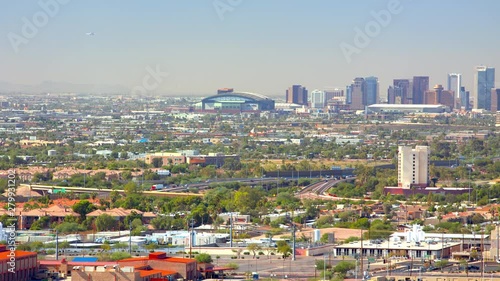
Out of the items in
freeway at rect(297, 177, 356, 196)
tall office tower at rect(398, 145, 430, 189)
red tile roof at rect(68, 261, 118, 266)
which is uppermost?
tall office tower at rect(398, 145, 430, 189)

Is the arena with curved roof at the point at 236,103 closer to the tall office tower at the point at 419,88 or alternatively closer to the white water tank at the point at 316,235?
the tall office tower at the point at 419,88

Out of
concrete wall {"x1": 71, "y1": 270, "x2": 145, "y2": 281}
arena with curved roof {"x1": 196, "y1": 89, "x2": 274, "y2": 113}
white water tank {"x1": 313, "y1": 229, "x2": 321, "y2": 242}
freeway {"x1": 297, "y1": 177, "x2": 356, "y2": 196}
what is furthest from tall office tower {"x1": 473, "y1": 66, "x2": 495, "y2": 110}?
concrete wall {"x1": 71, "y1": 270, "x2": 145, "y2": 281}

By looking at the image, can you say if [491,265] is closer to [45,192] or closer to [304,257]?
[304,257]

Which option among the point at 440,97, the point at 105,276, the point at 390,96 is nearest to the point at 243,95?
the point at 390,96

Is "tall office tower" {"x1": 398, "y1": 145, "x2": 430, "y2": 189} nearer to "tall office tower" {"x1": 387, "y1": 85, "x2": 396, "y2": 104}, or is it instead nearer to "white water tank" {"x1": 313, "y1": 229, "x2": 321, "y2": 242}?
"white water tank" {"x1": 313, "y1": 229, "x2": 321, "y2": 242}

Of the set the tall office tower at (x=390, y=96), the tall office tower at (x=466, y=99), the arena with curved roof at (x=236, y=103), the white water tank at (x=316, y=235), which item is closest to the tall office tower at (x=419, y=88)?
the tall office tower at (x=390, y=96)

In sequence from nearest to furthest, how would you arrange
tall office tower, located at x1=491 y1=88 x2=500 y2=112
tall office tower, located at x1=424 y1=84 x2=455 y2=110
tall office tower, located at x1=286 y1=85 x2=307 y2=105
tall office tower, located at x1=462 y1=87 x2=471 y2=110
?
1. tall office tower, located at x1=491 y1=88 x2=500 y2=112
2. tall office tower, located at x1=424 y1=84 x2=455 y2=110
3. tall office tower, located at x1=462 y1=87 x2=471 y2=110
4. tall office tower, located at x1=286 y1=85 x2=307 y2=105

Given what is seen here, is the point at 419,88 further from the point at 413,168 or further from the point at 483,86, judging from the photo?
the point at 413,168
